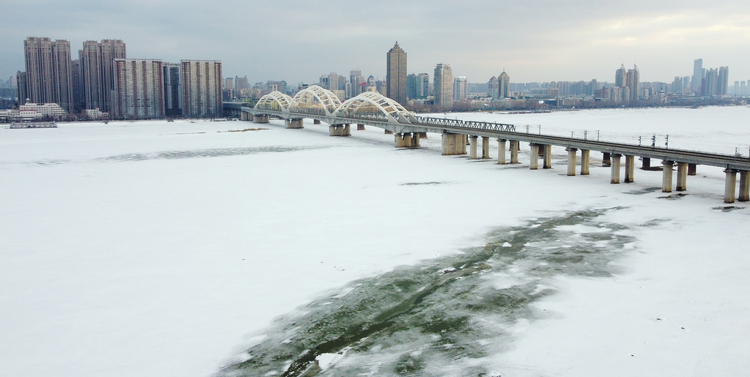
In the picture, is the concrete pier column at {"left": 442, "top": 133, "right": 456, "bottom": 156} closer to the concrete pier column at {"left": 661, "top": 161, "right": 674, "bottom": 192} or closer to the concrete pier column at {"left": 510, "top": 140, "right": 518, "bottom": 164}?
the concrete pier column at {"left": 510, "top": 140, "right": 518, "bottom": 164}

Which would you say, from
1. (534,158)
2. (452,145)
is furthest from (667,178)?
(452,145)

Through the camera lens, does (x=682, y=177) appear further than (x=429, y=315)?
Yes

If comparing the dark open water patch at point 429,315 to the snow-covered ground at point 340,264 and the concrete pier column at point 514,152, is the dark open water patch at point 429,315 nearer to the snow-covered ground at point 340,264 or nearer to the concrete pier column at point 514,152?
the snow-covered ground at point 340,264

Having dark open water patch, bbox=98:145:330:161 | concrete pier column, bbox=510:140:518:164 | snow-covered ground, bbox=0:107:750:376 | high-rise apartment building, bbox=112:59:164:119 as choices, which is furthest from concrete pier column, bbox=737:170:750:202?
high-rise apartment building, bbox=112:59:164:119

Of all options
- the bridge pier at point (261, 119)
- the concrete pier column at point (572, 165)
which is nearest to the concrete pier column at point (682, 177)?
the concrete pier column at point (572, 165)

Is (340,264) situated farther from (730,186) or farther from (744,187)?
(744,187)

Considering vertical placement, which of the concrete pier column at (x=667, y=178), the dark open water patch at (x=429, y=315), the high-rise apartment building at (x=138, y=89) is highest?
the high-rise apartment building at (x=138, y=89)

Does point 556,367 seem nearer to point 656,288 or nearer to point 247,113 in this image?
point 656,288
